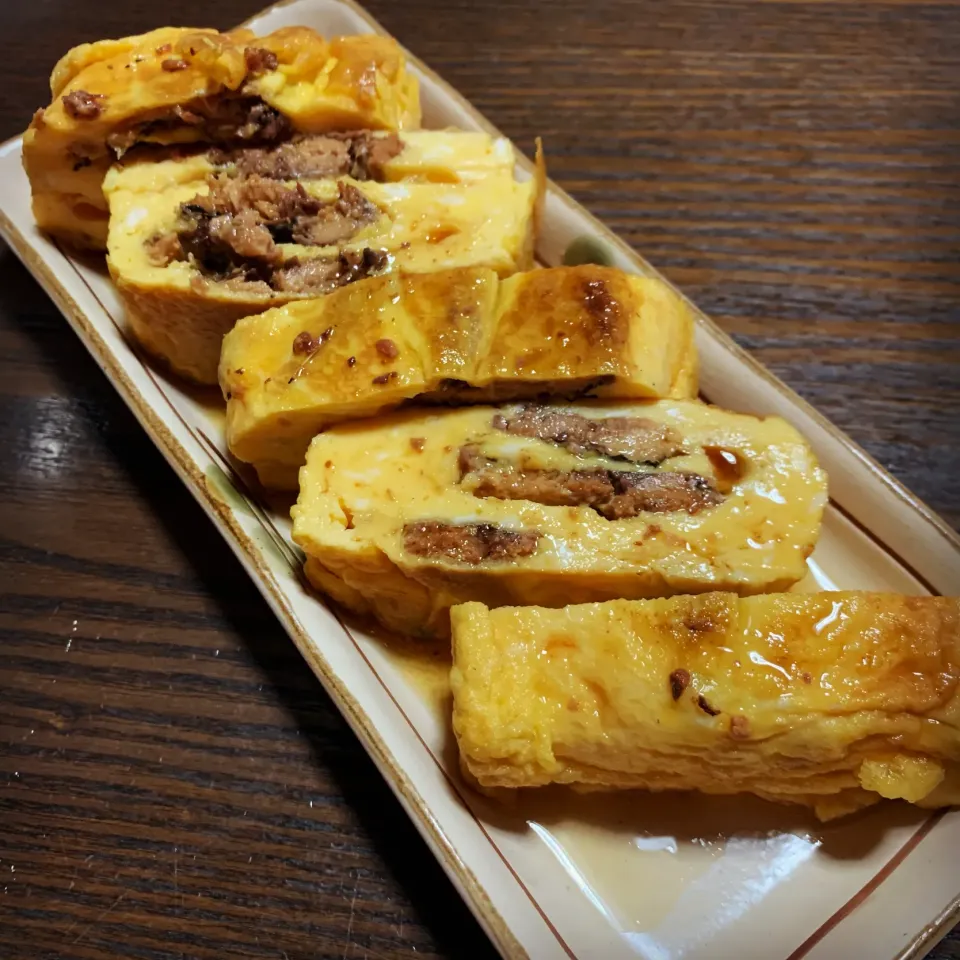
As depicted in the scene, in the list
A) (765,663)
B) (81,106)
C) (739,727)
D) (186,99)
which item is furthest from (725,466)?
(81,106)

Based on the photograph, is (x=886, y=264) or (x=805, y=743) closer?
(x=805, y=743)

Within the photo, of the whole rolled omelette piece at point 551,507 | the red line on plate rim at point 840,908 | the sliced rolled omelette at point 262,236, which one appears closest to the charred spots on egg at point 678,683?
the whole rolled omelette piece at point 551,507

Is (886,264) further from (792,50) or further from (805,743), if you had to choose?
(805,743)

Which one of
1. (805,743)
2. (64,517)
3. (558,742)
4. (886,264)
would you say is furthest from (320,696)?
(886,264)

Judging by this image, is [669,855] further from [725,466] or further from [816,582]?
[725,466]

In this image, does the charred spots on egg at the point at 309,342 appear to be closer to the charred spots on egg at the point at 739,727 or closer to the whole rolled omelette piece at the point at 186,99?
the whole rolled omelette piece at the point at 186,99

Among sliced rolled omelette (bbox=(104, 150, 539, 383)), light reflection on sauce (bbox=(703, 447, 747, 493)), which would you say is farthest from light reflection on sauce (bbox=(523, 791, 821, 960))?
sliced rolled omelette (bbox=(104, 150, 539, 383))
